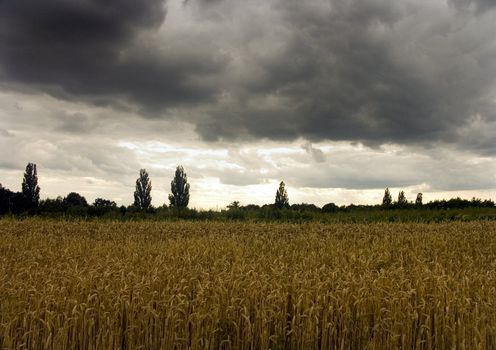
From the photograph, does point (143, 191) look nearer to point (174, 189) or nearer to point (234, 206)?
point (174, 189)

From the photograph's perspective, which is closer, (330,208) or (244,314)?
(244,314)

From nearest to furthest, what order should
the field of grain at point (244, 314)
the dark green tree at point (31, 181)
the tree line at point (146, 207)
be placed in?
the field of grain at point (244, 314) < the tree line at point (146, 207) < the dark green tree at point (31, 181)

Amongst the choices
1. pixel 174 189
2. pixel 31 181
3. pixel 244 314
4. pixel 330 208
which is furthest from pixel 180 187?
pixel 244 314

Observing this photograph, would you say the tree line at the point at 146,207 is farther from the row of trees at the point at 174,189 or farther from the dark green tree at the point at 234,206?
the row of trees at the point at 174,189

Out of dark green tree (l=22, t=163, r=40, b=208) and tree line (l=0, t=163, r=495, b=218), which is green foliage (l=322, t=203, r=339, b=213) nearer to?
tree line (l=0, t=163, r=495, b=218)

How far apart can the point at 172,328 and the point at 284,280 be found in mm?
2876

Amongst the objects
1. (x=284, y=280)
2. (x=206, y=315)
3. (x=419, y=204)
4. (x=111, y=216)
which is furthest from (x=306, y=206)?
(x=206, y=315)

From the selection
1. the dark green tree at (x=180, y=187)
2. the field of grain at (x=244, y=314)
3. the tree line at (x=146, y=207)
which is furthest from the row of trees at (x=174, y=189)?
the field of grain at (x=244, y=314)

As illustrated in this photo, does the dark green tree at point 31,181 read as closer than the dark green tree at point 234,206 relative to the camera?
No

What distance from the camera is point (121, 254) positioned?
42.5ft

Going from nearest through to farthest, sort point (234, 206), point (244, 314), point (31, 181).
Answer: point (244, 314) → point (234, 206) → point (31, 181)

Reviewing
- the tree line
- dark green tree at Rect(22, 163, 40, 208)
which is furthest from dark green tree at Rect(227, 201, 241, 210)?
dark green tree at Rect(22, 163, 40, 208)

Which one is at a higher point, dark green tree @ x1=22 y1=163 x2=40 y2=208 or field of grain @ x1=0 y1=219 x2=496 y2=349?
dark green tree @ x1=22 y1=163 x2=40 y2=208

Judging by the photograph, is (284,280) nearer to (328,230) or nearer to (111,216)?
(328,230)
